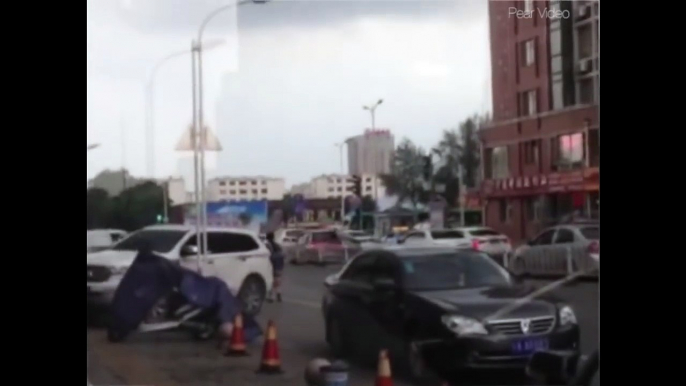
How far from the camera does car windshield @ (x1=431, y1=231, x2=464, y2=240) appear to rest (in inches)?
207

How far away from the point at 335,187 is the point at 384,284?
0.45 m

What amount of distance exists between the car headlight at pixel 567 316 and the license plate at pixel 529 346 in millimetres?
108

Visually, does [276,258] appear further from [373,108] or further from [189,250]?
[373,108]

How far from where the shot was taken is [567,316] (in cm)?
519

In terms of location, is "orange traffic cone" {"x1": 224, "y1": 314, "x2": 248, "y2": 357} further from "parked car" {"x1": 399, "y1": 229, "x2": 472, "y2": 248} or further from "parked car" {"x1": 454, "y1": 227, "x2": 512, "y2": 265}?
"parked car" {"x1": 454, "y1": 227, "x2": 512, "y2": 265}

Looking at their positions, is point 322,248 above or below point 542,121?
below

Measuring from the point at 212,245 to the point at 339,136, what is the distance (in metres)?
0.70

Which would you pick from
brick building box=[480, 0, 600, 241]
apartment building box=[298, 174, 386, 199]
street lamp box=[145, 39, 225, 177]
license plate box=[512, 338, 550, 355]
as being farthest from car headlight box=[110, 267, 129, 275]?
license plate box=[512, 338, 550, 355]

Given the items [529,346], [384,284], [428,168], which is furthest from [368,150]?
[529,346]

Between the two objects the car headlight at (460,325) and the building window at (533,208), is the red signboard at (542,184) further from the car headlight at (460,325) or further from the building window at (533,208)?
the car headlight at (460,325)

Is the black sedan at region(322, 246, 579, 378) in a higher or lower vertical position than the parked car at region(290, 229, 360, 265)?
lower

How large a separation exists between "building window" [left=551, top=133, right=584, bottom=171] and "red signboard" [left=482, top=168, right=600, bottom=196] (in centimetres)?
4
